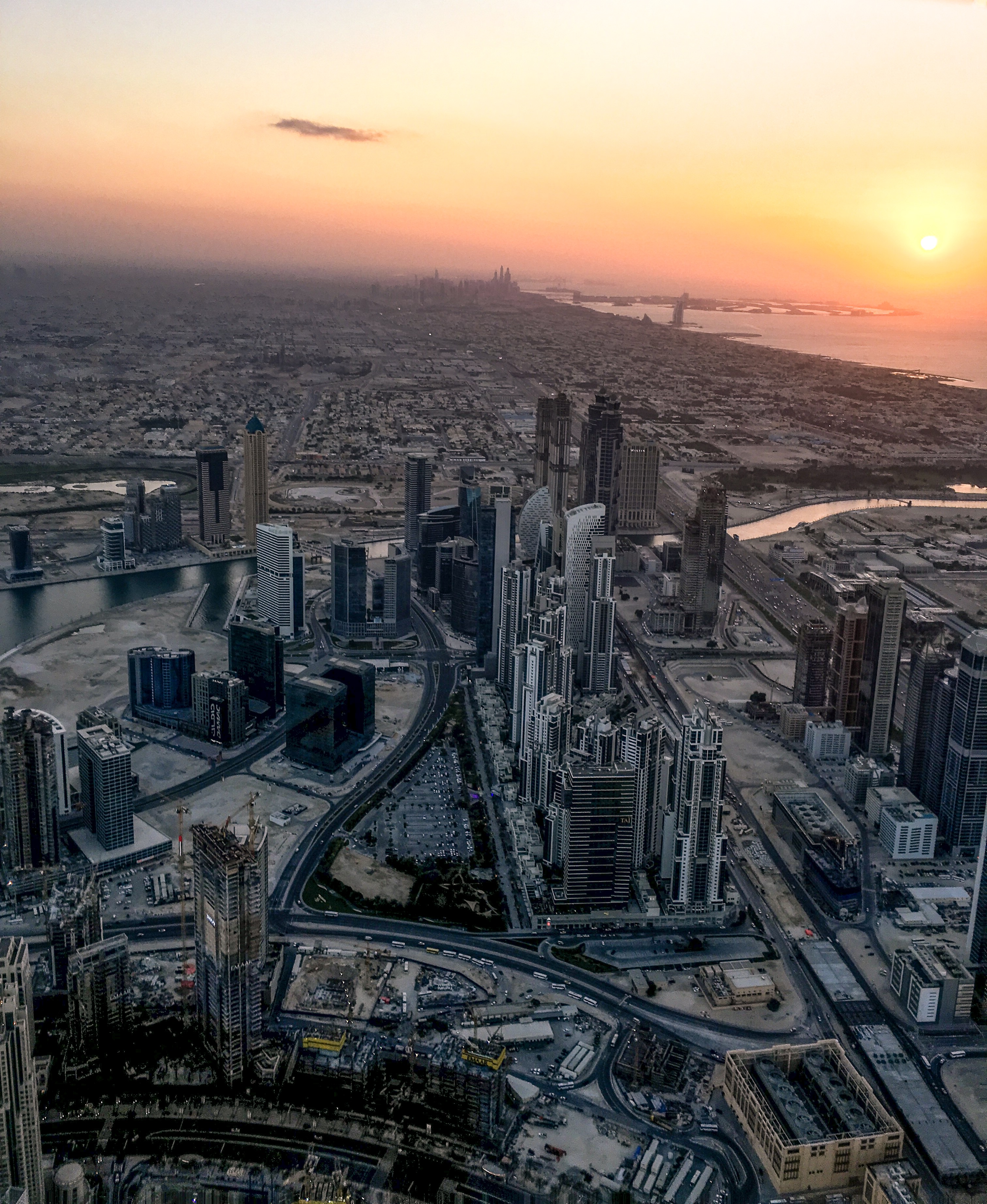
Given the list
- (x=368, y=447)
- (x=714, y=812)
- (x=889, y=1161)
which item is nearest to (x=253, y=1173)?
(x=889, y=1161)

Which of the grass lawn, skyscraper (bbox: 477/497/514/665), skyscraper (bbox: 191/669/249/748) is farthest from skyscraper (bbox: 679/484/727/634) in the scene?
the grass lawn

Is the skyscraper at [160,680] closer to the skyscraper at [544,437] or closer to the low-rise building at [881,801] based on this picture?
the low-rise building at [881,801]

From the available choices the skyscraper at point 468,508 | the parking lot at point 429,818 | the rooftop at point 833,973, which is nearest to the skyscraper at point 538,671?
the parking lot at point 429,818

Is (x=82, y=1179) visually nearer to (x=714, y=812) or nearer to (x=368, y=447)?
(x=714, y=812)

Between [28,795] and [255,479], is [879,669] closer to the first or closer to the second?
[28,795]

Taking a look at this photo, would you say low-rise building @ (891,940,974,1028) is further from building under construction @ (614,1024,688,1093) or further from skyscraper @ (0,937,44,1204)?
skyscraper @ (0,937,44,1204)
